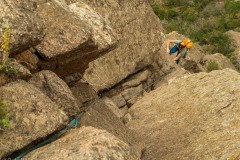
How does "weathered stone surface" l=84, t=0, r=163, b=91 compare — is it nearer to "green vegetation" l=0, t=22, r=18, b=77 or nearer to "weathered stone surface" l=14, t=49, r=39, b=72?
"weathered stone surface" l=14, t=49, r=39, b=72

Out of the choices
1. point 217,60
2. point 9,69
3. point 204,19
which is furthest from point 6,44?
point 204,19

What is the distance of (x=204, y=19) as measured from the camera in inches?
1845

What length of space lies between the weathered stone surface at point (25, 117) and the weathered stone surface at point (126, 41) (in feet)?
23.8

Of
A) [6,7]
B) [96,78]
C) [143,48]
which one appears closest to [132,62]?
[143,48]

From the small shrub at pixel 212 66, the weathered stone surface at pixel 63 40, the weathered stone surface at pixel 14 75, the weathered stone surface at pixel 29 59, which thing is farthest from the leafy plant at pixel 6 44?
the small shrub at pixel 212 66

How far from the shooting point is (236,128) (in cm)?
961

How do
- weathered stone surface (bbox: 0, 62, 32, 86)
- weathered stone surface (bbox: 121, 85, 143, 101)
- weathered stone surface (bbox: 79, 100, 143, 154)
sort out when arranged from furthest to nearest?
weathered stone surface (bbox: 121, 85, 143, 101)
weathered stone surface (bbox: 79, 100, 143, 154)
weathered stone surface (bbox: 0, 62, 32, 86)

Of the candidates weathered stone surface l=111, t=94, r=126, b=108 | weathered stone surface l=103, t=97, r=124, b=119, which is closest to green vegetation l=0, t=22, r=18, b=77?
weathered stone surface l=103, t=97, r=124, b=119

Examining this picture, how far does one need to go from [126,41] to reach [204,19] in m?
32.2

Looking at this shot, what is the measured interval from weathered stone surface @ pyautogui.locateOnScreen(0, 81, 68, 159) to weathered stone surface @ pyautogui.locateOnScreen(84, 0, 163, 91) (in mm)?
7257

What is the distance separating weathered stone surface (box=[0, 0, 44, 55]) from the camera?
7.09 m

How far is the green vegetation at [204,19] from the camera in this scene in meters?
38.7

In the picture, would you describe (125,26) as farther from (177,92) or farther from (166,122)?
(166,122)

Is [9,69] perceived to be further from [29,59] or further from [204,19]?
[204,19]
